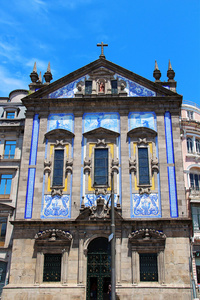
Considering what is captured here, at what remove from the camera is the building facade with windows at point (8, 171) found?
2634cm

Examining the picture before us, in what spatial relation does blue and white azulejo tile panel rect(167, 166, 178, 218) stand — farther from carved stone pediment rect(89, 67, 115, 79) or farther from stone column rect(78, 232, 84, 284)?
carved stone pediment rect(89, 67, 115, 79)

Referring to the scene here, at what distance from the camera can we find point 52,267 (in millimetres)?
24156

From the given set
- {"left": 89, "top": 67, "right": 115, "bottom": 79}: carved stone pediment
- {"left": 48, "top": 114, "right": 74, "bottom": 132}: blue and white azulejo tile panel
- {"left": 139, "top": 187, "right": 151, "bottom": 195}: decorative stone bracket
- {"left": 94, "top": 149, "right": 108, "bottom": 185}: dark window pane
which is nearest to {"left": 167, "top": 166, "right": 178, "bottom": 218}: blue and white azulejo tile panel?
{"left": 139, "top": 187, "right": 151, "bottom": 195}: decorative stone bracket

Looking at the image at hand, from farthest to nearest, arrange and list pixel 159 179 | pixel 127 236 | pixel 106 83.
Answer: pixel 106 83
pixel 159 179
pixel 127 236

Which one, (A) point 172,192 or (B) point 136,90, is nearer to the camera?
(A) point 172,192

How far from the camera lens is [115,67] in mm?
30172

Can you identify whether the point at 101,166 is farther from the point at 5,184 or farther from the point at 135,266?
the point at 5,184

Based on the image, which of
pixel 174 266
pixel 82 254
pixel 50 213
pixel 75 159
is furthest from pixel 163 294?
pixel 75 159

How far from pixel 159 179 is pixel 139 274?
6.93m

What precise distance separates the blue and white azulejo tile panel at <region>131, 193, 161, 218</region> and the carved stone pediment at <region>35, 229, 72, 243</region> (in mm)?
4912

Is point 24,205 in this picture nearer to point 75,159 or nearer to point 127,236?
point 75,159

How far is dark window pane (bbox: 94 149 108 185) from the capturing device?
26280mm

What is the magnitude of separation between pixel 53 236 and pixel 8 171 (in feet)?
24.1

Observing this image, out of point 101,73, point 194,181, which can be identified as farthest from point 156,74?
point 194,181
